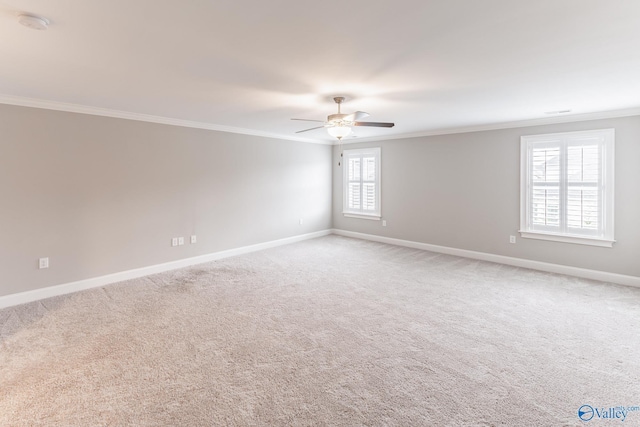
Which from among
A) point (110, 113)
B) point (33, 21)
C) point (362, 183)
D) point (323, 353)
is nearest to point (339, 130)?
point (323, 353)

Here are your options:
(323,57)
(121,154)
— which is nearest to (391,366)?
(323,57)

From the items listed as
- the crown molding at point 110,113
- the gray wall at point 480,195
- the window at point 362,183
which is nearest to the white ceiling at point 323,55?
the crown molding at point 110,113

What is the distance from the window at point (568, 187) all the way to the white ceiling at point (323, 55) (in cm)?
61

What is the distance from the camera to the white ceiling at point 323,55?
5.86 ft

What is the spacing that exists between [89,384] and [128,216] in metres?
2.81

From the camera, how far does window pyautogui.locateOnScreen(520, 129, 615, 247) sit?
14.5 ft

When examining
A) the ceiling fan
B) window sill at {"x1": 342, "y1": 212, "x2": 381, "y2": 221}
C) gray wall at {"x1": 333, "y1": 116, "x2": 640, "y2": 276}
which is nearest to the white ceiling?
the ceiling fan

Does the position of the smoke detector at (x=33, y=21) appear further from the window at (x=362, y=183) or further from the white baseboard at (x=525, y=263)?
the white baseboard at (x=525, y=263)

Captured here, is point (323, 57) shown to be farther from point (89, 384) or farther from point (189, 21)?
point (89, 384)

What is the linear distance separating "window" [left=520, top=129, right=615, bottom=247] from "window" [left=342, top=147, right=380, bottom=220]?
113 inches

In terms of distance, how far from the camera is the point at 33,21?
1.83 meters

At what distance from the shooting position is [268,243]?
255 inches

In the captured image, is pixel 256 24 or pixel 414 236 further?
pixel 414 236

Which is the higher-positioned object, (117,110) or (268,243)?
→ (117,110)
